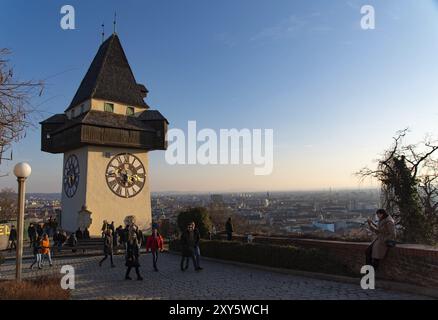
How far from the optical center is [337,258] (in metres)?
11.5

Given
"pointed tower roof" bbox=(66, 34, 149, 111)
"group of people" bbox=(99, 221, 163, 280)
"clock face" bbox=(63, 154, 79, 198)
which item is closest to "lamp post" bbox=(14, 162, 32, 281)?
"group of people" bbox=(99, 221, 163, 280)

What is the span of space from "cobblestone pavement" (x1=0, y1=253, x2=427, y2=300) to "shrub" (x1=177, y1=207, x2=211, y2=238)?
588 cm

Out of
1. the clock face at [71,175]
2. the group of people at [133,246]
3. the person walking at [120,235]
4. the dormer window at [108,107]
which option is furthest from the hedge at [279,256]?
the dormer window at [108,107]

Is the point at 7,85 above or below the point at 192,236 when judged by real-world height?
above

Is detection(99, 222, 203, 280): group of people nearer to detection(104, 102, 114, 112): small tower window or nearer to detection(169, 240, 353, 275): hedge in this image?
detection(169, 240, 353, 275): hedge

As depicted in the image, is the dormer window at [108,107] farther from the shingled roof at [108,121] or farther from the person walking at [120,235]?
the person walking at [120,235]

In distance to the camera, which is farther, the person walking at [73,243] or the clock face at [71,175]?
the clock face at [71,175]

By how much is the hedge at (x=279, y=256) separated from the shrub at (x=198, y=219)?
11.7 feet

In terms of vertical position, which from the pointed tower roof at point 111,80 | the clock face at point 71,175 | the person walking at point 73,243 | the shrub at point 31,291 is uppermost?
the pointed tower roof at point 111,80

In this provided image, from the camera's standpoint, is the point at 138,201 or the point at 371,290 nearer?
the point at 371,290

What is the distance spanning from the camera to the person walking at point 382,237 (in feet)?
31.4
